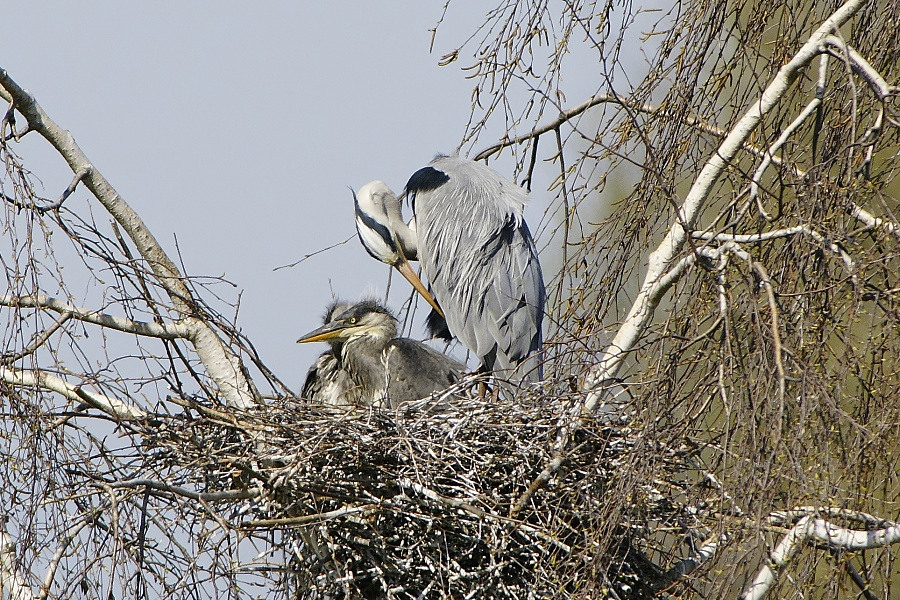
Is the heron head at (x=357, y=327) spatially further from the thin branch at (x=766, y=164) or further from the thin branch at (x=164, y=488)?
the thin branch at (x=766, y=164)

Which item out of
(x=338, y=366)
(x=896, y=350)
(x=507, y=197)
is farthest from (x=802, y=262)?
(x=507, y=197)

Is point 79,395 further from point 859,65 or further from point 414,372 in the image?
point 859,65

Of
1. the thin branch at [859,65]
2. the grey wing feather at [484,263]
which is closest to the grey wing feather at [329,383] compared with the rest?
the grey wing feather at [484,263]

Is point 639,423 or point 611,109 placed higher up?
point 611,109

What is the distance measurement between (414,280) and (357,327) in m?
0.84

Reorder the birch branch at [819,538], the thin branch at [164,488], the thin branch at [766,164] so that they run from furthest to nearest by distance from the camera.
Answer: the thin branch at [164,488], the thin branch at [766,164], the birch branch at [819,538]

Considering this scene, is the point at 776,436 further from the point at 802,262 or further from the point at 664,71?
the point at 664,71

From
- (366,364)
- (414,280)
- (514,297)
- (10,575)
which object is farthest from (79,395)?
(414,280)

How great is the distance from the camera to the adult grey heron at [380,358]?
161 inches

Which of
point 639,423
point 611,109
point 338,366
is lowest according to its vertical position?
point 639,423

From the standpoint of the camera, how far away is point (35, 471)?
95.3 inches

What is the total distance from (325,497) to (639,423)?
37.5 inches

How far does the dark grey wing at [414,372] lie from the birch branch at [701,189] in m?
1.42

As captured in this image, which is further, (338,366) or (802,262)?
(338,366)
